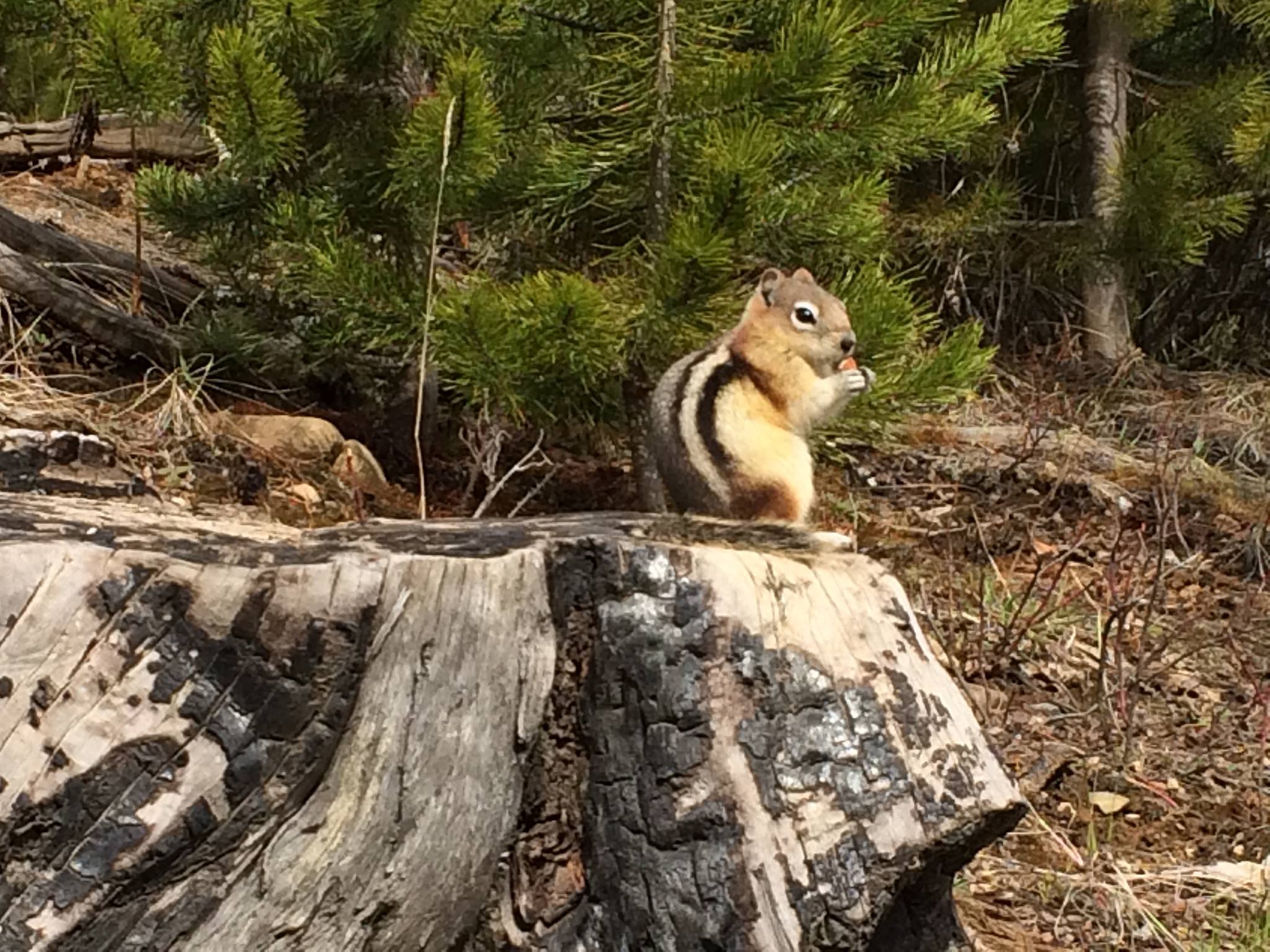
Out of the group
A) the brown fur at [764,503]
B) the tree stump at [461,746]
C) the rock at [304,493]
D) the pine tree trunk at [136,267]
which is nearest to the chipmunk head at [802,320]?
the brown fur at [764,503]

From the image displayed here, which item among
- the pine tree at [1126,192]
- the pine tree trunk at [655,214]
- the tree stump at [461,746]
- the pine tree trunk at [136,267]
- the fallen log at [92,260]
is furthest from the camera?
the pine tree at [1126,192]

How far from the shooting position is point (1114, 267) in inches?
288

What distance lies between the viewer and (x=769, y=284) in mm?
3809

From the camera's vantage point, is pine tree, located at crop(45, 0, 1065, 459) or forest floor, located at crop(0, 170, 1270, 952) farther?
pine tree, located at crop(45, 0, 1065, 459)

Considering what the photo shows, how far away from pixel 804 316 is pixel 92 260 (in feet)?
10.1

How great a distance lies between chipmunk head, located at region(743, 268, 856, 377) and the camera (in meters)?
3.70

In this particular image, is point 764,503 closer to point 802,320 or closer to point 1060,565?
point 802,320

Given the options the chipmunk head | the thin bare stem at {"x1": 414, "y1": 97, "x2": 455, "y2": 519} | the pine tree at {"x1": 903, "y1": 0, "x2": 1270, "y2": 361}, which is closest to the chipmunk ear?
the chipmunk head

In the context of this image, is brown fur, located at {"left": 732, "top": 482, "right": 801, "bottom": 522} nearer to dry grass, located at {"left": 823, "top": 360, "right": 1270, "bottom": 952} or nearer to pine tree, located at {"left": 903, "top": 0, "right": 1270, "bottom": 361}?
dry grass, located at {"left": 823, "top": 360, "right": 1270, "bottom": 952}

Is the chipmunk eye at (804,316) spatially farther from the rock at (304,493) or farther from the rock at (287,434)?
the rock at (287,434)

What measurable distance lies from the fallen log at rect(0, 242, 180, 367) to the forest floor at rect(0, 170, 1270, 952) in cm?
10

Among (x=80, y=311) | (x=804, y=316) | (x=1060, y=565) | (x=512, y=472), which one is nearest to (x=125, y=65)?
(x=80, y=311)

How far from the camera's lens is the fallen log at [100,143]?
21.7ft

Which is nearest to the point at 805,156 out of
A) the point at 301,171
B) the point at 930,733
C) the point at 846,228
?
the point at 846,228
